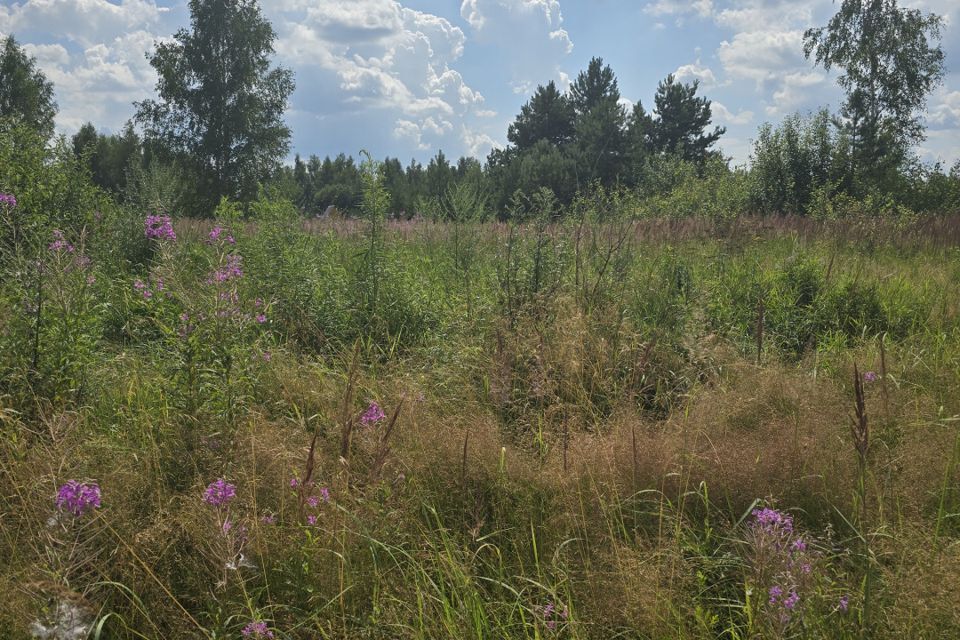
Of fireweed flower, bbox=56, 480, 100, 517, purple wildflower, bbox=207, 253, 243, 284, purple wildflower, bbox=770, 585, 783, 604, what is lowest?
purple wildflower, bbox=770, 585, 783, 604

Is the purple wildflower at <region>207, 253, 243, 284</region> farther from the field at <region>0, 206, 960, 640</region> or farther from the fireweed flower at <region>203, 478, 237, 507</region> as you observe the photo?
the fireweed flower at <region>203, 478, 237, 507</region>

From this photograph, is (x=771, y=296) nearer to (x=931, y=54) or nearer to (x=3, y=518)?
(x=3, y=518)

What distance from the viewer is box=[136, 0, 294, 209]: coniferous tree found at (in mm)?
28344

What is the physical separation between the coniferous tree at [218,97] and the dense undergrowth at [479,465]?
87.1 ft

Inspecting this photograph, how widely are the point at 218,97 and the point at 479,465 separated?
3071 cm

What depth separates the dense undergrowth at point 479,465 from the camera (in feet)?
5.86

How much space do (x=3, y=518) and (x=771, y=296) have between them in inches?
204

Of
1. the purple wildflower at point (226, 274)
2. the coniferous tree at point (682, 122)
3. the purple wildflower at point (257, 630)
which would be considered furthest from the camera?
the coniferous tree at point (682, 122)

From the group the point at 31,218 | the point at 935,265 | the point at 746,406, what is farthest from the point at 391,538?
the point at 935,265

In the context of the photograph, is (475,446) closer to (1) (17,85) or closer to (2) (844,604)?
(2) (844,604)

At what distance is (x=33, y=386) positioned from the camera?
2973mm

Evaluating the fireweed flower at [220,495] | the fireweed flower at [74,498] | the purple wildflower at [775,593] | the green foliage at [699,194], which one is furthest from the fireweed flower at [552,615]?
the green foliage at [699,194]

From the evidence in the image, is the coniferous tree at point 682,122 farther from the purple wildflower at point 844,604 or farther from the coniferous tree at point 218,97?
the purple wildflower at point 844,604

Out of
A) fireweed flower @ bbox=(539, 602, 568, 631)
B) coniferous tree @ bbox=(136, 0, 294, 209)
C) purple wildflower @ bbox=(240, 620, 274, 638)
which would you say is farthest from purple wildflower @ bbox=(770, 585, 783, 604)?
coniferous tree @ bbox=(136, 0, 294, 209)
